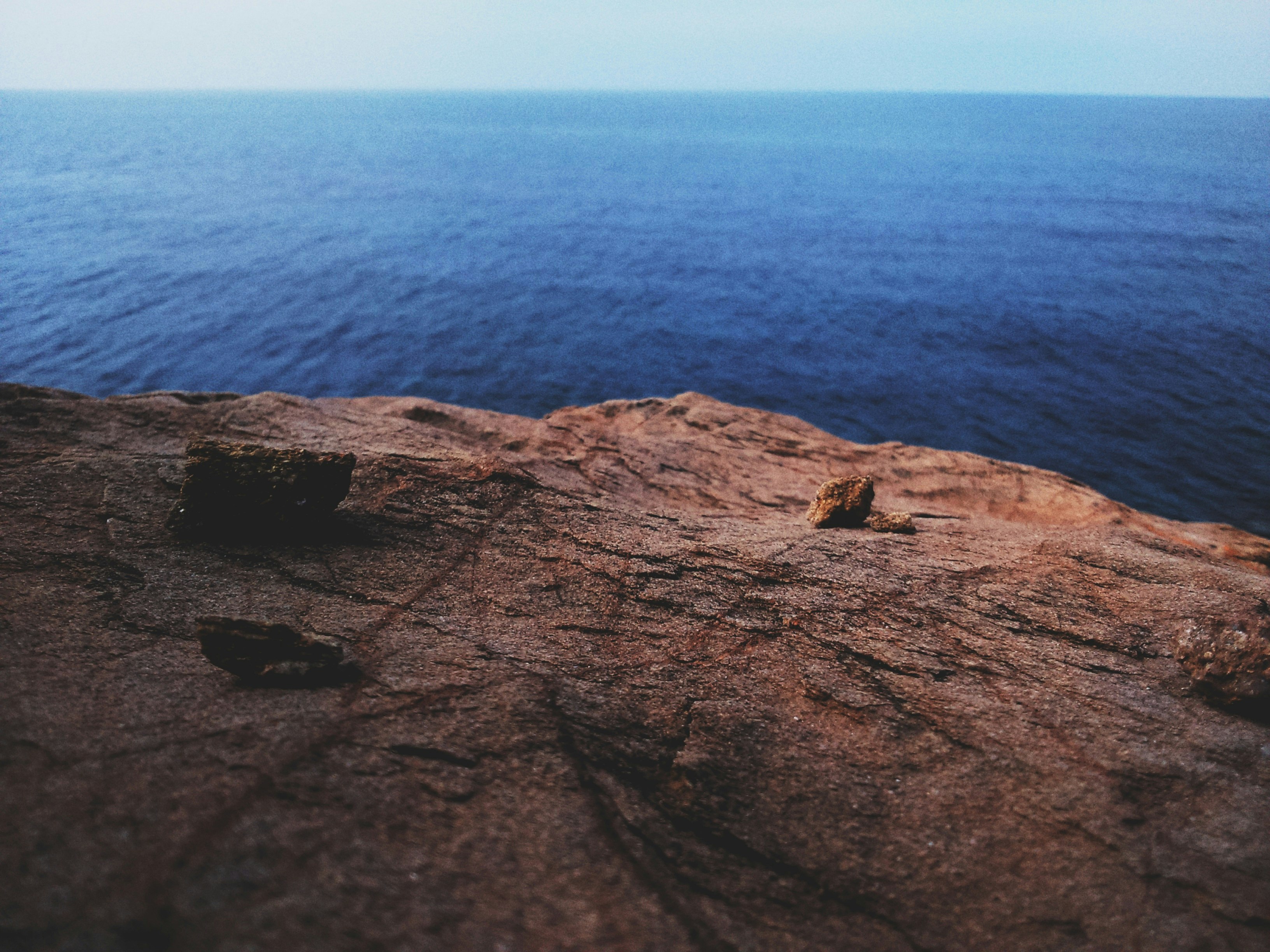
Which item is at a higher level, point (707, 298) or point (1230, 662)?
point (707, 298)

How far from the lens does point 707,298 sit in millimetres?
35812

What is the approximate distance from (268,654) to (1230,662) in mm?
7729

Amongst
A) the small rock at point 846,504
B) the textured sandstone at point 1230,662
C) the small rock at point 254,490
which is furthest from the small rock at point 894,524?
the small rock at point 254,490

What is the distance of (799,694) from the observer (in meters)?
6.02

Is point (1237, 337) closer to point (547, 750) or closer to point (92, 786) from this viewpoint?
point (547, 750)

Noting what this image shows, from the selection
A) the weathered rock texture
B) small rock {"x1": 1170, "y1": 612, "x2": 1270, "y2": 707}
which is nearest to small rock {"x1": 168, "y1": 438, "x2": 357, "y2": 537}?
the weathered rock texture

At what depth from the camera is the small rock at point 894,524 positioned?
31.3ft

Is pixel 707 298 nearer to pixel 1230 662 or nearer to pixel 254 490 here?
pixel 254 490

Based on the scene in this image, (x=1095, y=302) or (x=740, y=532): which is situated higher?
(x=1095, y=302)

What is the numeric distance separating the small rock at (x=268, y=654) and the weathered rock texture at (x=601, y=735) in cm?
15

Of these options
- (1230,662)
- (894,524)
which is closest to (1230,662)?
(1230,662)

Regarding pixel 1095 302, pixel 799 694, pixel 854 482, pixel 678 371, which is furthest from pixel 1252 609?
pixel 1095 302

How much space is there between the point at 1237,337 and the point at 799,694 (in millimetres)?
32788

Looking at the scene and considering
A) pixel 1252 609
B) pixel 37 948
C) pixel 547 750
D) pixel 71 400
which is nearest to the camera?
pixel 37 948
